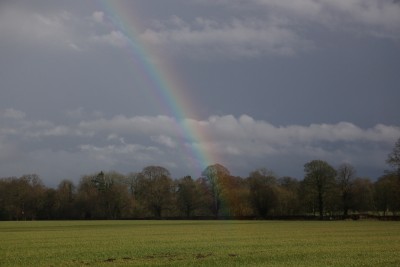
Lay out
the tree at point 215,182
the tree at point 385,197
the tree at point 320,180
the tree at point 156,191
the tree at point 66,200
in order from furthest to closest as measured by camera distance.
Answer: the tree at point 66,200 → the tree at point 156,191 → the tree at point 215,182 → the tree at point 320,180 → the tree at point 385,197

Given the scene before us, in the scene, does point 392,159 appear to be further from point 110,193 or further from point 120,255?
point 110,193

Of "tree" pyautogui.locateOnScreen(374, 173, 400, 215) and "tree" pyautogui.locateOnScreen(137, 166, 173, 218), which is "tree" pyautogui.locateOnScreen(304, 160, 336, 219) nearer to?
"tree" pyautogui.locateOnScreen(374, 173, 400, 215)

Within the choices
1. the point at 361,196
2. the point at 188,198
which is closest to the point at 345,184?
the point at 361,196

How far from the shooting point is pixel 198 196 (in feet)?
556

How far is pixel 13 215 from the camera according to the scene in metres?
173

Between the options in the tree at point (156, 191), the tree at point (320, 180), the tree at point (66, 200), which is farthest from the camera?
the tree at point (66, 200)

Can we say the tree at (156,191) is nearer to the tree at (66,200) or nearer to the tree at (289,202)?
the tree at (66,200)

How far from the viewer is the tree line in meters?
146

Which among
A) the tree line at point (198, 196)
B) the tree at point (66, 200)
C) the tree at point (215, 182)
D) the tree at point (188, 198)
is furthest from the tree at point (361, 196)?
the tree at point (66, 200)

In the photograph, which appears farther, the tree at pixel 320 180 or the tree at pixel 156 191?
the tree at pixel 156 191

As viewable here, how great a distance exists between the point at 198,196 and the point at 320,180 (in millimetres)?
44832

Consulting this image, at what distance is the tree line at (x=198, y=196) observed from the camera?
146 metres

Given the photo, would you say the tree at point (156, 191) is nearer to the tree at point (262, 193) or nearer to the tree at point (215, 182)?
the tree at point (215, 182)

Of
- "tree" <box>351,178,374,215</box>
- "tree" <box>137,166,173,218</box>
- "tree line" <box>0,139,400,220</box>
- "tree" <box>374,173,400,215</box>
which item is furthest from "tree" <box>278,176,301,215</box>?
"tree" <box>137,166,173,218</box>
